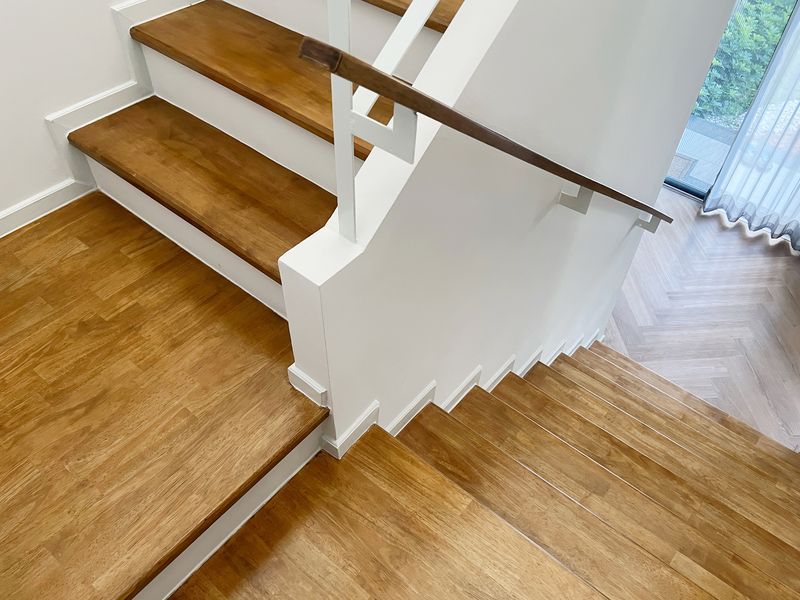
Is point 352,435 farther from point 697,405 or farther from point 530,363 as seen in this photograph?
point 697,405

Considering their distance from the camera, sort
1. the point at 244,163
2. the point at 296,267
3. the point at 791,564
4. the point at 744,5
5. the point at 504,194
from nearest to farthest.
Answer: the point at 296,267 → the point at 504,194 → the point at 244,163 → the point at 791,564 → the point at 744,5

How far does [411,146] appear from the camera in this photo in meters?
1.10

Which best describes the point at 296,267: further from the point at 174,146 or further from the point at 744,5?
the point at 744,5

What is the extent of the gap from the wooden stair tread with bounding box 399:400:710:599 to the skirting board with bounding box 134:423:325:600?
0.41 meters

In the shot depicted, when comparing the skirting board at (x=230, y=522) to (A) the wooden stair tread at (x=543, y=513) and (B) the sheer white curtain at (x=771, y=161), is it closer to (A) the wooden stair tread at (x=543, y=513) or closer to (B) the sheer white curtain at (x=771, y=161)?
(A) the wooden stair tread at (x=543, y=513)

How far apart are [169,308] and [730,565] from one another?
1930 millimetres

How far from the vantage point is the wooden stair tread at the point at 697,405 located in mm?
3186

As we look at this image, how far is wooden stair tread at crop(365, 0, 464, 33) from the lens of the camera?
1.50 m

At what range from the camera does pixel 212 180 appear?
1.81m

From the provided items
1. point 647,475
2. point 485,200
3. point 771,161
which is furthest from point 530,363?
point 771,161

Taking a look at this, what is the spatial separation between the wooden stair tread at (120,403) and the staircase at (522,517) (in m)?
0.19

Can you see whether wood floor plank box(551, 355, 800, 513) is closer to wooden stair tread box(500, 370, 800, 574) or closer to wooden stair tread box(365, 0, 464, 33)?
wooden stair tread box(500, 370, 800, 574)

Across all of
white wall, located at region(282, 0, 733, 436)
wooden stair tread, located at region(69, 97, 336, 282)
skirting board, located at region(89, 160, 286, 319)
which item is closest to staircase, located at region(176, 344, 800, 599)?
white wall, located at region(282, 0, 733, 436)

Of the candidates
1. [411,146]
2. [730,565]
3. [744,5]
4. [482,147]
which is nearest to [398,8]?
[482,147]
